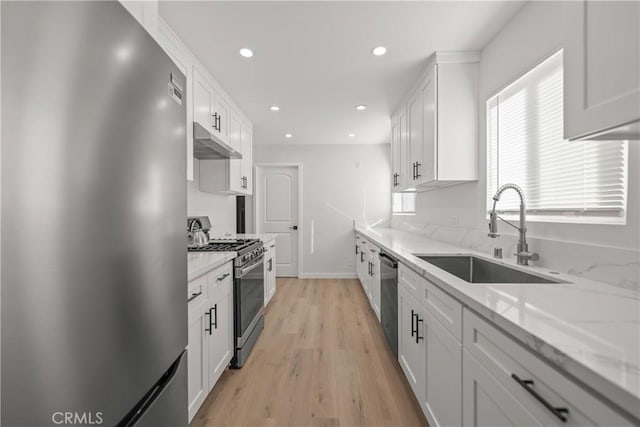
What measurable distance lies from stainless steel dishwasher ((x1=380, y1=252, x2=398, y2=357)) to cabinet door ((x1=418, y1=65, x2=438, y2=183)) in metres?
0.81

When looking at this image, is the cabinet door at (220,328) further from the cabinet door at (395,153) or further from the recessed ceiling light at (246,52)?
the cabinet door at (395,153)

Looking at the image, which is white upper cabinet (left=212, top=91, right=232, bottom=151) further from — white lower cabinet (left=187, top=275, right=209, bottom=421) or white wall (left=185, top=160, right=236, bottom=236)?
white lower cabinet (left=187, top=275, right=209, bottom=421)

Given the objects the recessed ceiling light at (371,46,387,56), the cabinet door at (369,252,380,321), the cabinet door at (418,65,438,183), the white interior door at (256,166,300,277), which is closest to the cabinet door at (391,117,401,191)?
the cabinet door at (418,65,438,183)

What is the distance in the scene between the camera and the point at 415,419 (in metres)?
1.62

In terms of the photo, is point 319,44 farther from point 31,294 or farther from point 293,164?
→ point 293,164

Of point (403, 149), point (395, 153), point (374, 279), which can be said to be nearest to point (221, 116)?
point (403, 149)

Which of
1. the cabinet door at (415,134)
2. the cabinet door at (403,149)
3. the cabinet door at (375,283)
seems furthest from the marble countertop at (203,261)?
the cabinet door at (403,149)

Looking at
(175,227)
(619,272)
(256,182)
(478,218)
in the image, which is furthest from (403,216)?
(175,227)

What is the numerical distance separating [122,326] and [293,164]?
4.66 m

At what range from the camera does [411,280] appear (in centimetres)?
173

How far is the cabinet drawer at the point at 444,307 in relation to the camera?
1114 millimetres

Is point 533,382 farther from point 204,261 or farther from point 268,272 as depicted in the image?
point 268,272

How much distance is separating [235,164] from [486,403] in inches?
122

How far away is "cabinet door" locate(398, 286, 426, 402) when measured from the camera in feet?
5.10
